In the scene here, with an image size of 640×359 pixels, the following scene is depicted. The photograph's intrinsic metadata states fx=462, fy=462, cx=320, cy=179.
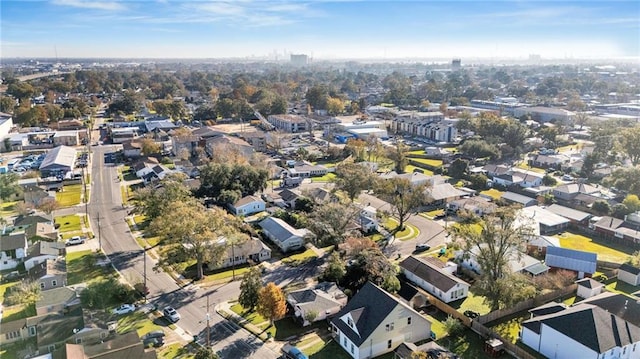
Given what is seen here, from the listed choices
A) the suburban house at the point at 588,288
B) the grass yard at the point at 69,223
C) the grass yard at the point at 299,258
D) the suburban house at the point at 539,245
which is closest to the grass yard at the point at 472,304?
the suburban house at the point at 588,288

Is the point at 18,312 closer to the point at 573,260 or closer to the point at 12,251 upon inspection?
the point at 12,251

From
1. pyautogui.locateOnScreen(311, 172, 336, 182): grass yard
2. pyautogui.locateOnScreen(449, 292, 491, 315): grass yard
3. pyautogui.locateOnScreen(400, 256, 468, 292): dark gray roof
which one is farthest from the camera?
pyautogui.locateOnScreen(311, 172, 336, 182): grass yard

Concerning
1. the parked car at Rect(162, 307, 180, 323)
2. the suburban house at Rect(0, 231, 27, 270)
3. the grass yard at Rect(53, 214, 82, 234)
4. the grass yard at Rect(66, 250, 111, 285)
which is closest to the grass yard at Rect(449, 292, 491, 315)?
the parked car at Rect(162, 307, 180, 323)

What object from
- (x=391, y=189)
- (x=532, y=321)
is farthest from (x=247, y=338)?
(x=391, y=189)

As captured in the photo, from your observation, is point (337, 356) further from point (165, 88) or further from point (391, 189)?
point (165, 88)

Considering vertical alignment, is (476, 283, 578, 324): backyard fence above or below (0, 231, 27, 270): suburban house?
below

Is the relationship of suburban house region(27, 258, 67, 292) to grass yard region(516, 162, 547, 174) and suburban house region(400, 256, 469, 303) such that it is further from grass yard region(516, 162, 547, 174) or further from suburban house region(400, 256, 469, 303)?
grass yard region(516, 162, 547, 174)

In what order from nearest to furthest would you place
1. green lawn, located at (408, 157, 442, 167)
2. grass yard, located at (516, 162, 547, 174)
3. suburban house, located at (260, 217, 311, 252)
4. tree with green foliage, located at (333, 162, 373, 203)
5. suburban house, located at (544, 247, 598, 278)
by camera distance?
1. suburban house, located at (544, 247, 598, 278)
2. suburban house, located at (260, 217, 311, 252)
3. tree with green foliage, located at (333, 162, 373, 203)
4. grass yard, located at (516, 162, 547, 174)
5. green lawn, located at (408, 157, 442, 167)

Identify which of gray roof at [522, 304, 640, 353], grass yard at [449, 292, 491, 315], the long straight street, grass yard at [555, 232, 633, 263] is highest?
gray roof at [522, 304, 640, 353]
